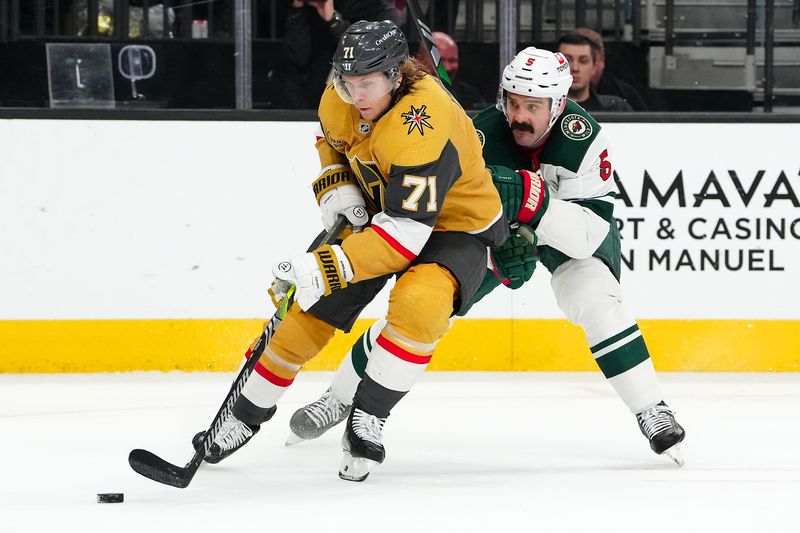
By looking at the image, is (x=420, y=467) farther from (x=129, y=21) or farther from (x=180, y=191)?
(x=129, y=21)

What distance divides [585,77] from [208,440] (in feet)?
7.21

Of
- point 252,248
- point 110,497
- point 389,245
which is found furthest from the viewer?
point 252,248

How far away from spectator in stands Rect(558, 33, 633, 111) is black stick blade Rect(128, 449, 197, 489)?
7.55ft

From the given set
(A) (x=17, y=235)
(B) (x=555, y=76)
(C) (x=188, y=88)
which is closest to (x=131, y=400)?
(A) (x=17, y=235)

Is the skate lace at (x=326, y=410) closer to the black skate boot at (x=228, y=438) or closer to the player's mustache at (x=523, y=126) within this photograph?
the black skate boot at (x=228, y=438)

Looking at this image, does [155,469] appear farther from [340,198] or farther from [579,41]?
[579,41]

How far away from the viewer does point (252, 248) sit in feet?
13.8

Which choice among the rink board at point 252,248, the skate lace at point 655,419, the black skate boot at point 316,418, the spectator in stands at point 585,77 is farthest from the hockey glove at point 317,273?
the spectator in stands at point 585,77

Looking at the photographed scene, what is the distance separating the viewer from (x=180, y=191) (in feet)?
13.7

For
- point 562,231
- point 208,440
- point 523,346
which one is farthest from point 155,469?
point 523,346

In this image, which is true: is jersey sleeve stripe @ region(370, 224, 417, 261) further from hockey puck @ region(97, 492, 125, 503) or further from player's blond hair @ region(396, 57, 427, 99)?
hockey puck @ region(97, 492, 125, 503)

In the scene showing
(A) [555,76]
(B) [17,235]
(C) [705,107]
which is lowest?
(B) [17,235]

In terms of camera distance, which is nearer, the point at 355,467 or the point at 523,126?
the point at 355,467

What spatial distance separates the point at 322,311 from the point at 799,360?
2.22 m
